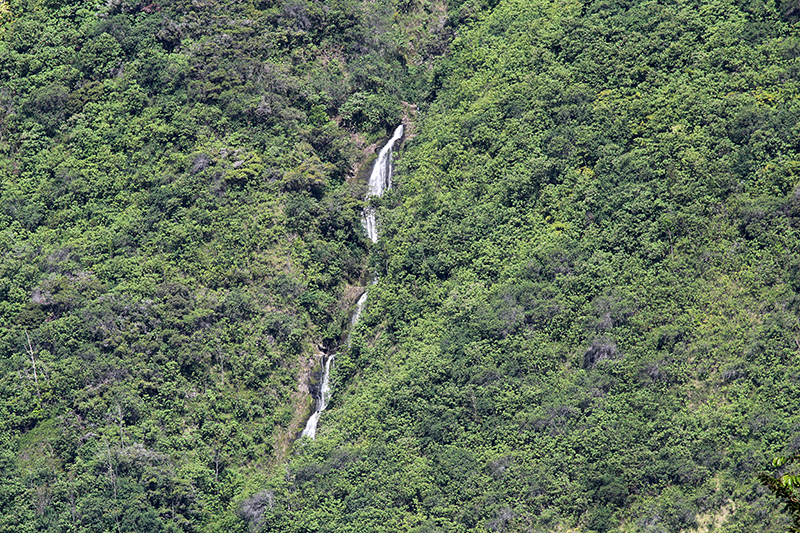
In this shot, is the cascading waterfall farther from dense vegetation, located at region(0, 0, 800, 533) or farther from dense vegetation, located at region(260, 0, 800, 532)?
dense vegetation, located at region(260, 0, 800, 532)

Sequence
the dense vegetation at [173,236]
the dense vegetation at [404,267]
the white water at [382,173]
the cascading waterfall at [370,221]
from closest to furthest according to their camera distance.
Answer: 1. the dense vegetation at [404,267]
2. the dense vegetation at [173,236]
3. the cascading waterfall at [370,221]
4. the white water at [382,173]

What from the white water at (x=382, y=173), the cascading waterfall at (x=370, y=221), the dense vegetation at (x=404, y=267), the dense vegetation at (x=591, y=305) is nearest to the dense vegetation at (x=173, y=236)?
the dense vegetation at (x=404, y=267)

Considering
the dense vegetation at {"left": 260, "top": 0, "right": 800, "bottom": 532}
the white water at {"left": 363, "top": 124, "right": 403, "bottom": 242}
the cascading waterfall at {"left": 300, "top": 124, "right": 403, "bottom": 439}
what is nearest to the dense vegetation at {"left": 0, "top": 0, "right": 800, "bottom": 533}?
the dense vegetation at {"left": 260, "top": 0, "right": 800, "bottom": 532}

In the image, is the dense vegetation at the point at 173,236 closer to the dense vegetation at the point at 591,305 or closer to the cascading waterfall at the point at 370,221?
the cascading waterfall at the point at 370,221

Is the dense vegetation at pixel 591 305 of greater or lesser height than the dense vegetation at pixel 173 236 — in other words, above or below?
below

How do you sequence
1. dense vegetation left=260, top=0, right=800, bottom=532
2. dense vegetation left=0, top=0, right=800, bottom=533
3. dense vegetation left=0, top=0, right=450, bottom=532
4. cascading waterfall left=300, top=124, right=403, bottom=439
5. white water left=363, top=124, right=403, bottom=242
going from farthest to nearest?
white water left=363, top=124, right=403, bottom=242 → cascading waterfall left=300, top=124, right=403, bottom=439 → dense vegetation left=0, top=0, right=450, bottom=532 → dense vegetation left=0, top=0, right=800, bottom=533 → dense vegetation left=260, top=0, right=800, bottom=532

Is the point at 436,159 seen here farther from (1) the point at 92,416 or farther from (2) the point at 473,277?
(1) the point at 92,416

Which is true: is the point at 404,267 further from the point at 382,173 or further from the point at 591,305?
the point at 591,305

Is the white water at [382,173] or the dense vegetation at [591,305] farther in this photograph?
the white water at [382,173]
